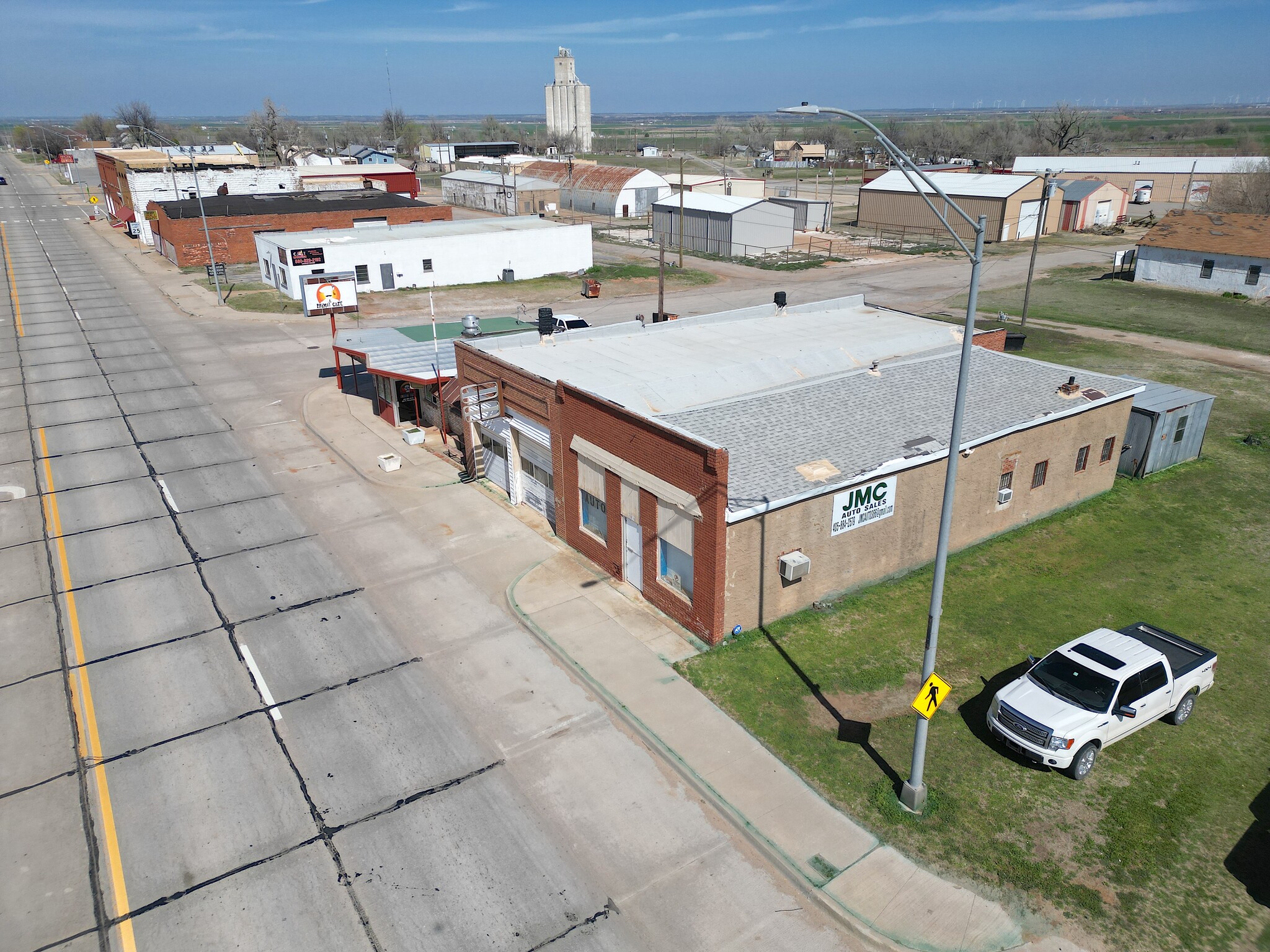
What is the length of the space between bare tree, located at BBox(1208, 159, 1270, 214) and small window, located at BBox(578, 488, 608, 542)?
77.6 metres

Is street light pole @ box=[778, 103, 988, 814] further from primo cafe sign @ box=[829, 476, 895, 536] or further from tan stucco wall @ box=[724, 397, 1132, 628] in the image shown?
primo cafe sign @ box=[829, 476, 895, 536]

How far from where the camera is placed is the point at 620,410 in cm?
1906

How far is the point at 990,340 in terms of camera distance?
29047mm

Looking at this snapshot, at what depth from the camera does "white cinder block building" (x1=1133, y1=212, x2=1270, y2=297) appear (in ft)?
176

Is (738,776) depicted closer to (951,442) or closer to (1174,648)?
(951,442)

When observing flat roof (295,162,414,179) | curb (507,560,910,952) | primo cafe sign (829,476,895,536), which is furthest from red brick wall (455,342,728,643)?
flat roof (295,162,414,179)

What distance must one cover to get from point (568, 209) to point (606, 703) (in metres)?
92.5

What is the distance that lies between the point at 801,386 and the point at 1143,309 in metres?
40.0

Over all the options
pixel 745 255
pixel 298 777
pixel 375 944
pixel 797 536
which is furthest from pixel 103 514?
pixel 745 255

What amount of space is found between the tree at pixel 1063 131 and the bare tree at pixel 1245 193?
62.5 m

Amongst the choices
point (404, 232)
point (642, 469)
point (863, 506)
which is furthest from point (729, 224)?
point (642, 469)

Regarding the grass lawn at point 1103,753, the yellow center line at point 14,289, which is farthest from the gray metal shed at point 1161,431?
the yellow center line at point 14,289

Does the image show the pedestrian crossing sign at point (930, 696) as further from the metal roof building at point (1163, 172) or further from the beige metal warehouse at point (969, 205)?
the metal roof building at point (1163, 172)

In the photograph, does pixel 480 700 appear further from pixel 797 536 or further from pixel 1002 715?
pixel 1002 715
